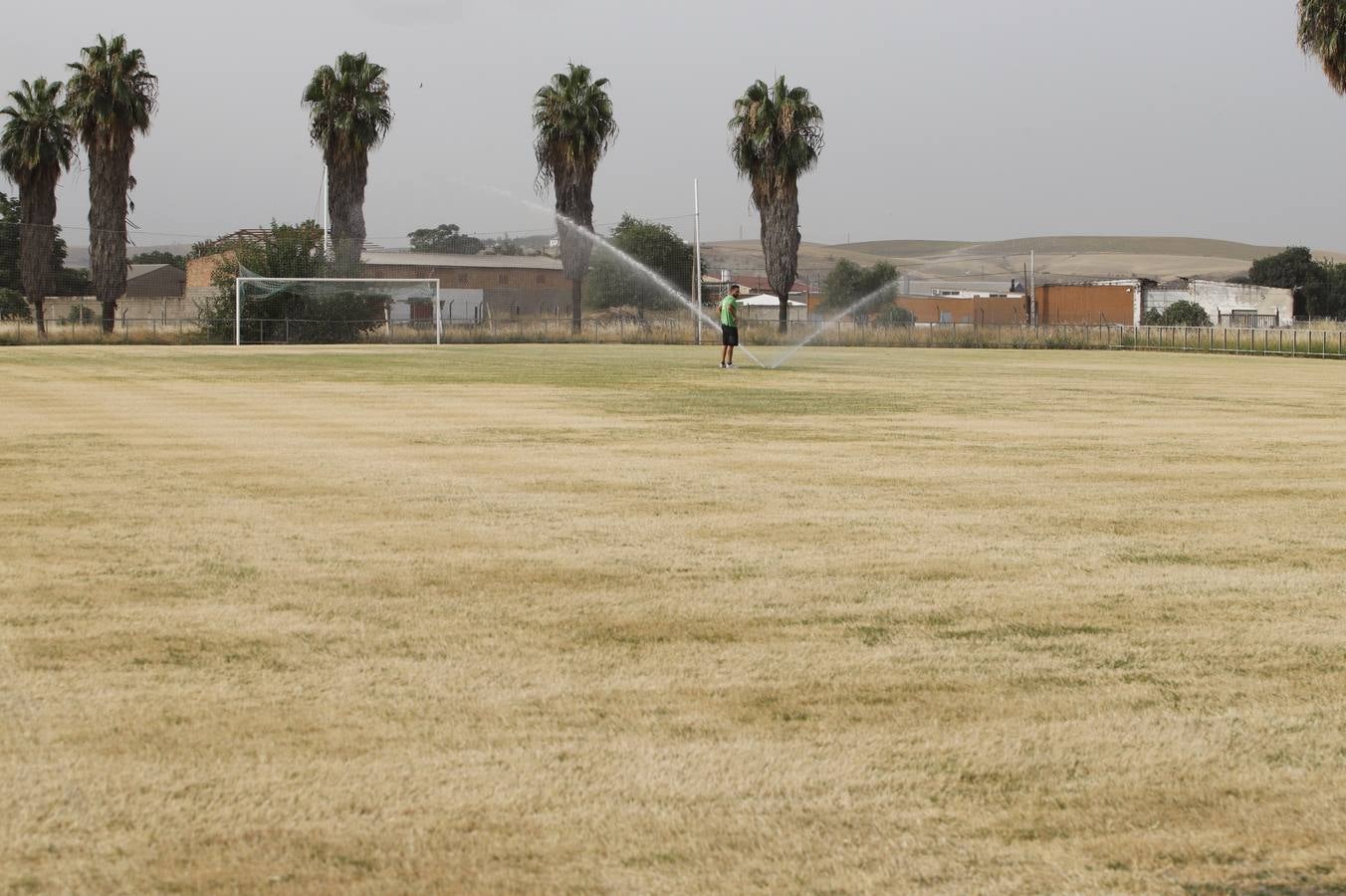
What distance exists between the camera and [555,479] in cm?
1223

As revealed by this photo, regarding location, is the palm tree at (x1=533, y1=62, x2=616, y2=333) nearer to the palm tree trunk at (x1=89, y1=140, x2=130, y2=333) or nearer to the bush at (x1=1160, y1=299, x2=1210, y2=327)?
the palm tree trunk at (x1=89, y1=140, x2=130, y2=333)

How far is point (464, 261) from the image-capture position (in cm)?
11794

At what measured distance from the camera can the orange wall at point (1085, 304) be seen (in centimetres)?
9100

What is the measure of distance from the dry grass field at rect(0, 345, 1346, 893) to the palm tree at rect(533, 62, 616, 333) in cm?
5449

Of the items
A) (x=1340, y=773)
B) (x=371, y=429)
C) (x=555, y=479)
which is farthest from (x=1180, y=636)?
(x=371, y=429)

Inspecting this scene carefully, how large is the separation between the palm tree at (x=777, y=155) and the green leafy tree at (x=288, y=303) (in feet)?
59.9

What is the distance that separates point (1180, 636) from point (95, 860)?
442 cm

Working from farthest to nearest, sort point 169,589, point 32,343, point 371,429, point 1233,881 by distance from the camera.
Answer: point 32,343
point 371,429
point 169,589
point 1233,881

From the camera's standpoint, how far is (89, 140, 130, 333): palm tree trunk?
5788 cm

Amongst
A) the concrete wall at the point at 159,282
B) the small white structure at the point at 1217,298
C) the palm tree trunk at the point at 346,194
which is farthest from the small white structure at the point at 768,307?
the concrete wall at the point at 159,282

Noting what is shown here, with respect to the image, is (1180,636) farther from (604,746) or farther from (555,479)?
(555,479)

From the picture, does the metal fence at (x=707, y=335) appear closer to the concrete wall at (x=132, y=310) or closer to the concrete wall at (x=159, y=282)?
the concrete wall at (x=132, y=310)

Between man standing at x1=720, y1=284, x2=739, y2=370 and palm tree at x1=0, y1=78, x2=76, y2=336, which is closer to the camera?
man standing at x1=720, y1=284, x2=739, y2=370

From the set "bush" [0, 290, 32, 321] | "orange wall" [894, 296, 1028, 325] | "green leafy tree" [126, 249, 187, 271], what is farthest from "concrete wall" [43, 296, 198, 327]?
"green leafy tree" [126, 249, 187, 271]
